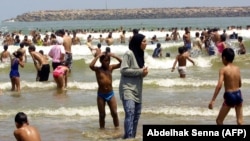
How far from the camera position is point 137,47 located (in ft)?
27.1

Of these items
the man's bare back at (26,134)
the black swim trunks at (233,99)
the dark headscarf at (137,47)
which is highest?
the dark headscarf at (137,47)

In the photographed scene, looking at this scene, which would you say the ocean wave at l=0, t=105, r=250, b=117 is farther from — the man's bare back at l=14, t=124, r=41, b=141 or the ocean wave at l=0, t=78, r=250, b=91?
the man's bare back at l=14, t=124, r=41, b=141

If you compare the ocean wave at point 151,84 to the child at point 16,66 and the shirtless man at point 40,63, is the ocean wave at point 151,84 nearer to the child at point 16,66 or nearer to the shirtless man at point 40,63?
the shirtless man at point 40,63

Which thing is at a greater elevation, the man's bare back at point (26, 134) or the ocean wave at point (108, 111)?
the man's bare back at point (26, 134)

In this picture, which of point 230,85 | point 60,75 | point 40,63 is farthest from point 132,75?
point 40,63

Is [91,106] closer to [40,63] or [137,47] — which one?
[40,63]

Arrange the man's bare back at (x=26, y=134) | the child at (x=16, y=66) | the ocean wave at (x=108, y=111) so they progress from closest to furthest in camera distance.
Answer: the man's bare back at (x=26, y=134)
the ocean wave at (x=108, y=111)
the child at (x=16, y=66)

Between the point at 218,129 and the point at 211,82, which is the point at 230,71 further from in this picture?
the point at 211,82

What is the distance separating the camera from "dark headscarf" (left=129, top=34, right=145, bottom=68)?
820cm

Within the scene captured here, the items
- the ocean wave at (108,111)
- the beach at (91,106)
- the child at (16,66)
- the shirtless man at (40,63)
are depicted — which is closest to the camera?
the beach at (91,106)

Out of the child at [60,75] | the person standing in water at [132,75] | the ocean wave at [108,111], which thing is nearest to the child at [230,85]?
the person standing in water at [132,75]

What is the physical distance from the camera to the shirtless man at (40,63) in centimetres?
1636

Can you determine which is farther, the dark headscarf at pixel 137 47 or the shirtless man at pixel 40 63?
the shirtless man at pixel 40 63

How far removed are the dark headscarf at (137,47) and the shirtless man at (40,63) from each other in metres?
8.41
